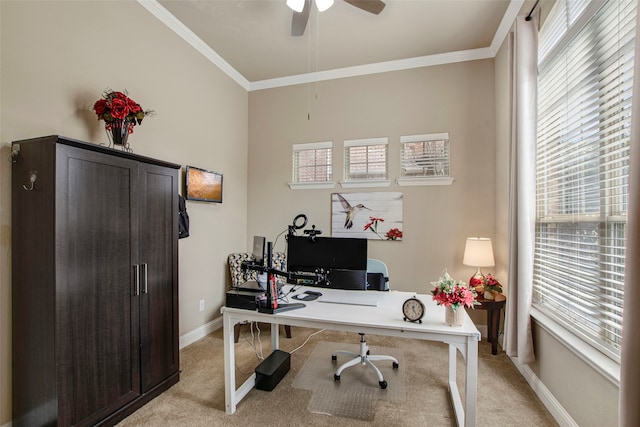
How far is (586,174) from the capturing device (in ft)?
5.63

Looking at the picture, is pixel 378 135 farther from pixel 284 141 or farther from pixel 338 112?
pixel 284 141

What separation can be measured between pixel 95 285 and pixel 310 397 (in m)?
1.62

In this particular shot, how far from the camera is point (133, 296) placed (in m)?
1.98

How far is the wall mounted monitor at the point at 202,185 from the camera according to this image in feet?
9.71

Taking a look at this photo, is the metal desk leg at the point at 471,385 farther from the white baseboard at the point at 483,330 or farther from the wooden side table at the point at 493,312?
the white baseboard at the point at 483,330

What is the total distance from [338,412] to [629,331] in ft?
5.36

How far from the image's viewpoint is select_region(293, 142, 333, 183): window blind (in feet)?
12.4

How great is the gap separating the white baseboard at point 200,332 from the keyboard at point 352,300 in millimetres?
1718

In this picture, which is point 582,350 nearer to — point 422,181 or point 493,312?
point 493,312

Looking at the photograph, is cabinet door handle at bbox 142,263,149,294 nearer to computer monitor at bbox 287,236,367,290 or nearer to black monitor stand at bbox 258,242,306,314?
black monitor stand at bbox 258,242,306,314

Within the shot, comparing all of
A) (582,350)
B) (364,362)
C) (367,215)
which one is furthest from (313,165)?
(582,350)

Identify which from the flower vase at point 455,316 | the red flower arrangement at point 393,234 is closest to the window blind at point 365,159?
the red flower arrangement at point 393,234

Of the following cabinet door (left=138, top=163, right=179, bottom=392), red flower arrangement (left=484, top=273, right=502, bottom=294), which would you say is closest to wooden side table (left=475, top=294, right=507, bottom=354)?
red flower arrangement (left=484, top=273, right=502, bottom=294)

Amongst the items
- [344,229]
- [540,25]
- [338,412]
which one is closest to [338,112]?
[344,229]
